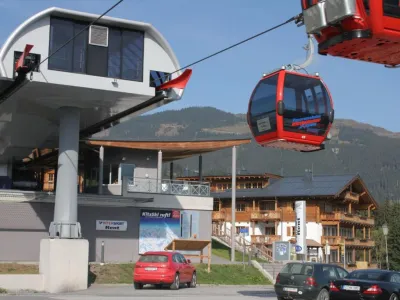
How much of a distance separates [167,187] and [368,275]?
21936mm

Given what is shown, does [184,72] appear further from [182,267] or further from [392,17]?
[392,17]

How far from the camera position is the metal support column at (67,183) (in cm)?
2902

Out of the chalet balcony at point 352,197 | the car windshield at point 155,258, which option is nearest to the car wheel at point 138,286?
the car windshield at point 155,258

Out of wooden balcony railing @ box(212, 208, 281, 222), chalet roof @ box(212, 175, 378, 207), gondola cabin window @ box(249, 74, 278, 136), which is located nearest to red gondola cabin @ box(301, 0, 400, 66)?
gondola cabin window @ box(249, 74, 278, 136)

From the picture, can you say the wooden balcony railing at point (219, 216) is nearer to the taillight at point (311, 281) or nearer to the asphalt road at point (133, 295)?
the asphalt road at point (133, 295)

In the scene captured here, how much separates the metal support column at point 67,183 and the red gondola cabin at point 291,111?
11.3 meters

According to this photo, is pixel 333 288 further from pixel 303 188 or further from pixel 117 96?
pixel 303 188

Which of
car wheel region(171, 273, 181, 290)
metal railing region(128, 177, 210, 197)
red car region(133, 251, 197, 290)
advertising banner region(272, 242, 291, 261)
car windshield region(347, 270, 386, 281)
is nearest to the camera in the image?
car windshield region(347, 270, 386, 281)

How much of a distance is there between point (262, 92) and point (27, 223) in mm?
18975

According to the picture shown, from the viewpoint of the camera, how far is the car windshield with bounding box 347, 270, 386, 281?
2058cm

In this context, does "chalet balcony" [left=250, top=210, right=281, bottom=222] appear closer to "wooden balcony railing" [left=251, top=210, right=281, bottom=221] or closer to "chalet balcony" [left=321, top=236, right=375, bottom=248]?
"wooden balcony railing" [left=251, top=210, right=281, bottom=221]

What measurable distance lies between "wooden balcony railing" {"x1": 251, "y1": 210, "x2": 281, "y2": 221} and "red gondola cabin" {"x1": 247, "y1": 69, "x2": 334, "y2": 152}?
44.4 meters

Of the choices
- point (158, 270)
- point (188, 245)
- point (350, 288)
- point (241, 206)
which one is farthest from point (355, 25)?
point (241, 206)

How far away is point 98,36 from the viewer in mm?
28969
